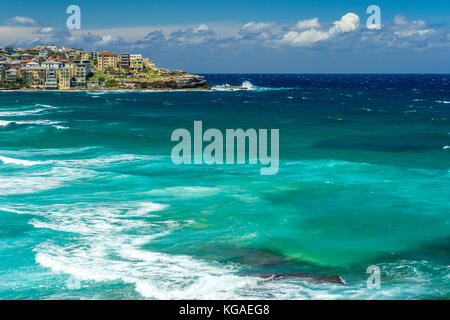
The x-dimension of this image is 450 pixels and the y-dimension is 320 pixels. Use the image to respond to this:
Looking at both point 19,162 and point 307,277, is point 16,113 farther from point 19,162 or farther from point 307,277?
point 307,277

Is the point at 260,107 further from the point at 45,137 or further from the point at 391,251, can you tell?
the point at 391,251

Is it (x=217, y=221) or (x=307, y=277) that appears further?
(x=217, y=221)

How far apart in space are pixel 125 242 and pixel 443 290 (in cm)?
1856

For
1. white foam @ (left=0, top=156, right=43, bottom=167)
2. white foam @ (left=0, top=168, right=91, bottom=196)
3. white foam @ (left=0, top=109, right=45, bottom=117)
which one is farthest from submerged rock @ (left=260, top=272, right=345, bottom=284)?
white foam @ (left=0, top=109, right=45, bottom=117)

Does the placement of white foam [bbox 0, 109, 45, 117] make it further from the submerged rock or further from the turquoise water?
the submerged rock

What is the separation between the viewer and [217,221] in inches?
1431

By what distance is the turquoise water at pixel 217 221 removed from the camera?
2542 centimetres

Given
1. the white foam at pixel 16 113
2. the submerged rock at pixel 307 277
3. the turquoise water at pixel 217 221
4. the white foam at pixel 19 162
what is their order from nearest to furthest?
1. the turquoise water at pixel 217 221
2. the submerged rock at pixel 307 277
3. the white foam at pixel 19 162
4. the white foam at pixel 16 113

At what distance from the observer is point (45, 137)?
77.8m

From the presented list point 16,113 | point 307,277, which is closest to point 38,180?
point 307,277

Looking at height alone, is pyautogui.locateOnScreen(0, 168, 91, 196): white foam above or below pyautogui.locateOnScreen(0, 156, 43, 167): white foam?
below

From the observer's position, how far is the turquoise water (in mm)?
25422

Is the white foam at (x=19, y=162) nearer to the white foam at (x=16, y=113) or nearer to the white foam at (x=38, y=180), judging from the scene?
the white foam at (x=38, y=180)

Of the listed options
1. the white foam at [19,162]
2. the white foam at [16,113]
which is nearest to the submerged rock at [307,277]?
the white foam at [19,162]
